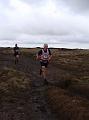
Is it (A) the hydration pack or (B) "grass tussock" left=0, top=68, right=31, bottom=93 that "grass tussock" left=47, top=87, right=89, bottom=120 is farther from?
(A) the hydration pack

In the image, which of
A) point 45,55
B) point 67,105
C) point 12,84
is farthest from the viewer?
point 45,55

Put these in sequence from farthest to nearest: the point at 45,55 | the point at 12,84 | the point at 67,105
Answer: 1. the point at 45,55
2. the point at 12,84
3. the point at 67,105

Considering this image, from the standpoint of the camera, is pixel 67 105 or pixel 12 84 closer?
pixel 67 105

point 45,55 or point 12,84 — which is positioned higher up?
point 45,55

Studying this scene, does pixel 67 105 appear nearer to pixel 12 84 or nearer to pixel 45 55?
pixel 12 84

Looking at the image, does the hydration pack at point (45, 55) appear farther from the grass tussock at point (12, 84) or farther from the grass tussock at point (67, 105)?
the grass tussock at point (67, 105)

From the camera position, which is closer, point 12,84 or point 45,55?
point 12,84

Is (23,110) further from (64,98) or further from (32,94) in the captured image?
(32,94)

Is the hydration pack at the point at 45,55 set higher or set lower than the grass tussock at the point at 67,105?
higher

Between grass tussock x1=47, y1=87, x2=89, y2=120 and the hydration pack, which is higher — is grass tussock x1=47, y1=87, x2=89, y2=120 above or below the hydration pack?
below

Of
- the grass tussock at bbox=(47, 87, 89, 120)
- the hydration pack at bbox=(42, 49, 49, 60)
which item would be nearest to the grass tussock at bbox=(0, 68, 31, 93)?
the hydration pack at bbox=(42, 49, 49, 60)

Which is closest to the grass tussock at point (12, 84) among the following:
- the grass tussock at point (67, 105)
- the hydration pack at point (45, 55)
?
the hydration pack at point (45, 55)

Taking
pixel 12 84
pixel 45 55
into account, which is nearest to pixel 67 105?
pixel 12 84

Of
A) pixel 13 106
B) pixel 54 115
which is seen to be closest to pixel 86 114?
pixel 54 115
